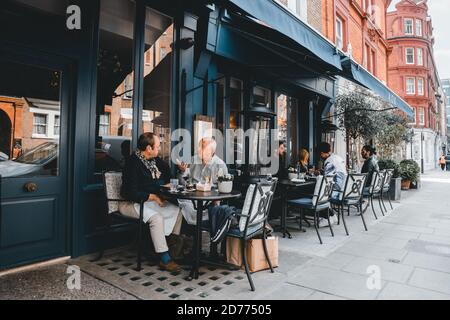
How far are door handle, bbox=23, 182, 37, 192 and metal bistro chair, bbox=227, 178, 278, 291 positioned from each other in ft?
7.90

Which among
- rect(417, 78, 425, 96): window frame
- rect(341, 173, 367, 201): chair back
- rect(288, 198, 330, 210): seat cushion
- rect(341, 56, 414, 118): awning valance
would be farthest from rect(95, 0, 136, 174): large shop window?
rect(417, 78, 425, 96): window frame

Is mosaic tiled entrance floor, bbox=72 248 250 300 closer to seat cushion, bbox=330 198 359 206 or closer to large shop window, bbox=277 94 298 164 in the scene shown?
seat cushion, bbox=330 198 359 206

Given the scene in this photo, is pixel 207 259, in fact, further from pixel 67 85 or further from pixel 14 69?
pixel 14 69

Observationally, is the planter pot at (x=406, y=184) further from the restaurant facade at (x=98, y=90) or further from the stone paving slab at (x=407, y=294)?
the stone paving slab at (x=407, y=294)

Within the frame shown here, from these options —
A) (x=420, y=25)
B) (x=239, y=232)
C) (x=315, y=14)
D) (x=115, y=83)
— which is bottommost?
(x=239, y=232)

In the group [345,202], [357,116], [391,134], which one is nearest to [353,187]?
[345,202]

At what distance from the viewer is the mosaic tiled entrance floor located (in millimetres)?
3094

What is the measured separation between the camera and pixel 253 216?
11.3 feet

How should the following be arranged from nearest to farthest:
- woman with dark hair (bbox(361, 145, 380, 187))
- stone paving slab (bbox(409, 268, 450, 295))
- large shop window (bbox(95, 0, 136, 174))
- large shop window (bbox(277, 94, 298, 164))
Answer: stone paving slab (bbox(409, 268, 450, 295)), large shop window (bbox(95, 0, 136, 174)), woman with dark hair (bbox(361, 145, 380, 187)), large shop window (bbox(277, 94, 298, 164))

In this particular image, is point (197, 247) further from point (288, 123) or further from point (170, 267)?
point (288, 123)

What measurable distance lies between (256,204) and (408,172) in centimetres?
1140

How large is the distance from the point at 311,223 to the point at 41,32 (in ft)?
18.5

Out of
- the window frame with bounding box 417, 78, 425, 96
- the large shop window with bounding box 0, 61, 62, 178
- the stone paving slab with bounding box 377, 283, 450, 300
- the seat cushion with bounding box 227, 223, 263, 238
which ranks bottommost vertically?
the stone paving slab with bounding box 377, 283, 450, 300

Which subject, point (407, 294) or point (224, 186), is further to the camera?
point (224, 186)
